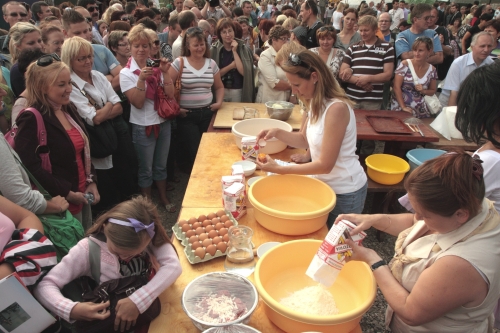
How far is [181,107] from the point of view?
12.7 feet

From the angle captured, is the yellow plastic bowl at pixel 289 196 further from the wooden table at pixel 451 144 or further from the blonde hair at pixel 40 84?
the wooden table at pixel 451 144

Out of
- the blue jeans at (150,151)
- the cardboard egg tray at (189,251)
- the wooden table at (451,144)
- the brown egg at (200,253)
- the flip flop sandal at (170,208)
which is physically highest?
the brown egg at (200,253)

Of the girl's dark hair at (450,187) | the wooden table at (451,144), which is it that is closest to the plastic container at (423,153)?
the wooden table at (451,144)

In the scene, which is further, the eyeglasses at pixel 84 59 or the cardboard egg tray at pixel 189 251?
the eyeglasses at pixel 84 59

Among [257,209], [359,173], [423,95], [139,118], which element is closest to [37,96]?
[139,118]

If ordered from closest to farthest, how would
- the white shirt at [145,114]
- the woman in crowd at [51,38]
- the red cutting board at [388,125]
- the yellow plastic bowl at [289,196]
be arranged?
1. the yellow plastic bowl at [289,196]
2. the woman in crowd at [51,38]
3. the white shirt at [145,114]
4. the red cutting board at [388,125]

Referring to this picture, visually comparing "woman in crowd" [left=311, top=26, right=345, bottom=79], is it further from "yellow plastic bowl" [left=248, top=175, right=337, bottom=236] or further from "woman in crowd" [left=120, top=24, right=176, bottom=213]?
"yellow plastic bowl" [left=248, top=175, right=337, bottom=236]

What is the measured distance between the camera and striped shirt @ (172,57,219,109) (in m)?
3.71

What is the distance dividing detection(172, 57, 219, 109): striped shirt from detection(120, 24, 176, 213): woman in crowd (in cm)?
32

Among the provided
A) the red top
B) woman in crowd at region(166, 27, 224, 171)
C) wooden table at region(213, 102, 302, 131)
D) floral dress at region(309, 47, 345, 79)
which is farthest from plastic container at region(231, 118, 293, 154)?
floral dress at region(309, 47, 345, 79)

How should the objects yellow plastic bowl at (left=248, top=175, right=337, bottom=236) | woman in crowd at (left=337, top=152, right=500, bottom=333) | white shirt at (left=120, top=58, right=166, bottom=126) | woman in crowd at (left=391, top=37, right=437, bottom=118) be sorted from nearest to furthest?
woman in crowd at (left=337, top=152, right=500, bottom=333) → yellow plastic bowl at (left=248, top=175, right=337, bottom=236) → white shirt at (left=120, top=58, right=166, bottom=126) → woman in crowd at (left=391, top=37, right=437, bottom=118)

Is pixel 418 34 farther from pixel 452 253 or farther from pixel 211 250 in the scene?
pixel 211 250

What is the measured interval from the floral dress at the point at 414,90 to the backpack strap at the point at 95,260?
393 cm

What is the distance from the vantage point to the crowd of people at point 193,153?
4.04ft
